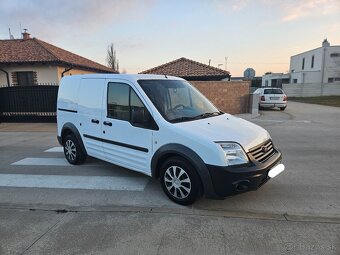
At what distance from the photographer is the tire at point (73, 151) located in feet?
19.0

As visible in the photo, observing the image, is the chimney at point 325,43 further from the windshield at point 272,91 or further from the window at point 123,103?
the window at point 123,103

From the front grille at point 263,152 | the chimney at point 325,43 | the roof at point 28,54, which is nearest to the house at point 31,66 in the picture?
the roof at point 28,54

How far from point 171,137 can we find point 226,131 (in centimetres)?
79

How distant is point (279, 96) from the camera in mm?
18422

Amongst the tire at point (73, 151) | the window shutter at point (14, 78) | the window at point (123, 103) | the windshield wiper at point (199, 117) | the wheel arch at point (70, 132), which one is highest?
the window shutter at point (14, 78)

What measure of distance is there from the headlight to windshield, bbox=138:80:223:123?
2.87ft

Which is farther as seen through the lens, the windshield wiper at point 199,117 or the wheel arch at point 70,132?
the wheel arch at point 70,132

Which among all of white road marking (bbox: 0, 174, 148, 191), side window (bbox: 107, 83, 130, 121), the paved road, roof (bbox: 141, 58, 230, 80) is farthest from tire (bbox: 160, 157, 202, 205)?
roof (bbox: 141, 58, 230, 80)

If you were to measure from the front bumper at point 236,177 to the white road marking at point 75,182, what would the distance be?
1.56 m

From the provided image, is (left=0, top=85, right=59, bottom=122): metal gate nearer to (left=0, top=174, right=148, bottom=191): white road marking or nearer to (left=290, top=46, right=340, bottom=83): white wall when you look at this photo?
(left=0, top=174, right=148, bottom=191): white road marking

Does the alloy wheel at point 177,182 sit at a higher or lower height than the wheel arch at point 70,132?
lower

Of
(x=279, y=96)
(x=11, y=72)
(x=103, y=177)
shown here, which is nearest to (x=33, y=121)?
(x=11, y=72)

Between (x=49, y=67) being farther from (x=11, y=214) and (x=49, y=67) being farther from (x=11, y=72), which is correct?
(x=11, y=214)

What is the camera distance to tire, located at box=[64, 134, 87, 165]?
5797mm
